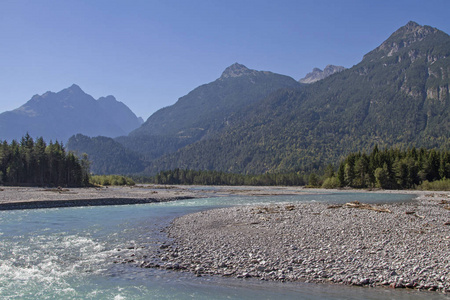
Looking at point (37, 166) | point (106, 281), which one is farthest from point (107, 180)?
point (106, 281)

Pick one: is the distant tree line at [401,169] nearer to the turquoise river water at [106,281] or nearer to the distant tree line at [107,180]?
the turquoise river water at [106,281]

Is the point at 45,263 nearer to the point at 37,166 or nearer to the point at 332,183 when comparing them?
the point at 37,166

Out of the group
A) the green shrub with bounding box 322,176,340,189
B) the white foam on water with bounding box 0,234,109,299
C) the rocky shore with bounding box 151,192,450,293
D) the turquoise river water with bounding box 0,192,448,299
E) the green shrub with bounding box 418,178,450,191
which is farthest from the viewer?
the green shrub with bounding box 322,176,340,189

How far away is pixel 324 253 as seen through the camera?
18.5 m

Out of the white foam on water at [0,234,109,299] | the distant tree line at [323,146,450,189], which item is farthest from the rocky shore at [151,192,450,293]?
the distant tree line at [323,146,450,189]

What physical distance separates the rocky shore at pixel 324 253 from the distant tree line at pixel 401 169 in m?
88.4

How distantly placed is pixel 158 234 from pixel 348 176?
10967cm

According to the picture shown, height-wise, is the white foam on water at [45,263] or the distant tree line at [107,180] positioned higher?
the distant tree line at [107,180]

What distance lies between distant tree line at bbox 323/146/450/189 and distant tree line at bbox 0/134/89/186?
4191 inches

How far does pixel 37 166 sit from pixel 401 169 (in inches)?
4827

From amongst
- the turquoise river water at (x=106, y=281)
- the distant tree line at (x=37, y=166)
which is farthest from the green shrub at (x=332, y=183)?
the turquoise river water at (x=106, y=281)

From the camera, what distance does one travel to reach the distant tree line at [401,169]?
10500cm

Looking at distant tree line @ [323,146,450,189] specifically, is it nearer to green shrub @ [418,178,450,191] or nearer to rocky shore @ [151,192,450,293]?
green shrub @ [418,178,450,191]

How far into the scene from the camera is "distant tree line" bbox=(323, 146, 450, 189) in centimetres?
10500
